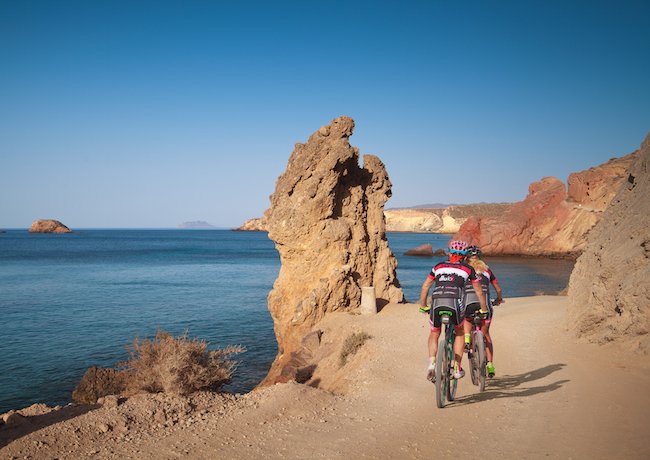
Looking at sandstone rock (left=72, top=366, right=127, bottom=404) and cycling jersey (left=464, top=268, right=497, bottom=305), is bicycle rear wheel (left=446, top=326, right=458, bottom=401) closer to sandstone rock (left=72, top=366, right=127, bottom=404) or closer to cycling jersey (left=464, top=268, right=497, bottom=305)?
cycling jersey (left=464, top=268, right=497, bottom=305)

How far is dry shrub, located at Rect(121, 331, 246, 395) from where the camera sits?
8.03 m

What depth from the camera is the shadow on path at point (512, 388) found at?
270 inches

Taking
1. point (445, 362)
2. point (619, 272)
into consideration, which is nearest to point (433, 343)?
point (445, 362)

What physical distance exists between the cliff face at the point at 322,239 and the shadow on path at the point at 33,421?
7.99 m

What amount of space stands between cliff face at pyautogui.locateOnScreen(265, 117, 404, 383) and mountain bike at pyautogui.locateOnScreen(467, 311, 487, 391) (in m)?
8.19

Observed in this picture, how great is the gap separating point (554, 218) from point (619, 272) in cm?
6038

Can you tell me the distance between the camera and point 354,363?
1033 centimetres

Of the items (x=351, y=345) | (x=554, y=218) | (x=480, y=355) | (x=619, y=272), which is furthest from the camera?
(x=554, y=218)

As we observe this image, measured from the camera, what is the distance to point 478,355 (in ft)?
22.6

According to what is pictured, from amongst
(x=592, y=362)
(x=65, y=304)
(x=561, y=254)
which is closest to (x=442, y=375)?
(x=592, y=362)

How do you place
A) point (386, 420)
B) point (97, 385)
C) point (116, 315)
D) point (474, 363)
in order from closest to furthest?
point (386, 420) → point (474, 363) → point (97, 385) → point (116, 315)

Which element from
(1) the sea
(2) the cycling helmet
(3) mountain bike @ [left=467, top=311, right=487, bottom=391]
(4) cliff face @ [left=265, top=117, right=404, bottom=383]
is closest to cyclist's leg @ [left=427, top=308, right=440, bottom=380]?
(3) mountain bike @ [left=467, top=311, right=487, bottom=391]

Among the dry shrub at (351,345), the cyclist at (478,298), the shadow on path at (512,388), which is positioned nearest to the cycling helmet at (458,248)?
the cyclist at (478,298)

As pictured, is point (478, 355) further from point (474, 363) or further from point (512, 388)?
point (512, 388)
